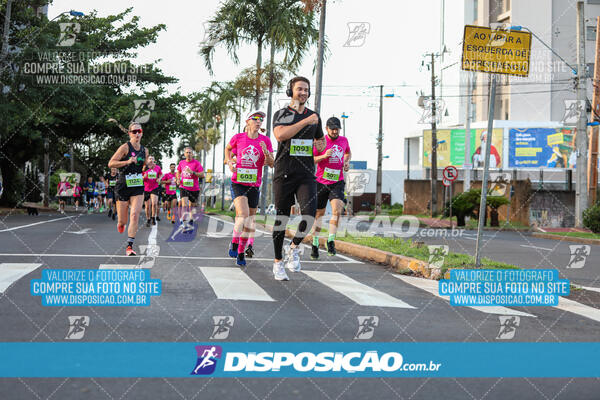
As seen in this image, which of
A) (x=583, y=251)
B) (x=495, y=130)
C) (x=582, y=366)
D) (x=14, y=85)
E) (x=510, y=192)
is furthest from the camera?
(x=495, y=130)

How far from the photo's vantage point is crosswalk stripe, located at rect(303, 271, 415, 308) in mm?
6824

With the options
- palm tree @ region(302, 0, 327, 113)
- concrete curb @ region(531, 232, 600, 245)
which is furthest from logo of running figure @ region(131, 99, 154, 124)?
concrete curb @ region(531, 232, 600, 245)

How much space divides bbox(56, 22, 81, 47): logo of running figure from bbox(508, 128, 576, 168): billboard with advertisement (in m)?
38.2

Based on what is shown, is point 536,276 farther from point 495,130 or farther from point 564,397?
point 495,130

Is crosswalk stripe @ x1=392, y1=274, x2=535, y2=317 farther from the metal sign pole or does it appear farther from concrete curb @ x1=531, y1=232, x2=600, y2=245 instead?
concrete curb @ x1=531, y1=232, x2=600, y2=245

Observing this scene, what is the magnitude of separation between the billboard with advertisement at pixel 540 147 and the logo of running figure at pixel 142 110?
33185mm

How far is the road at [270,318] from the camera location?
3.71 meters

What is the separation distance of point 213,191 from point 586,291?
5639cm

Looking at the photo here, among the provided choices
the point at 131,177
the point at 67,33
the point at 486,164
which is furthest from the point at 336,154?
the point at 67,33

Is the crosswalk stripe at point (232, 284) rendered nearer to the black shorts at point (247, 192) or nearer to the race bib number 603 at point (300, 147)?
the black shorts at point (247, 192)

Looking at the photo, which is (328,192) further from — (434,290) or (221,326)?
(221,326)

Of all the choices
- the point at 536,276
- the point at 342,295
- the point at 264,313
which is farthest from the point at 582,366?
the point at 536,276

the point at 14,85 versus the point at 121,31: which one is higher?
the point at 121,31

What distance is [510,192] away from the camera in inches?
1353
